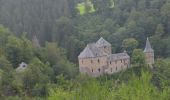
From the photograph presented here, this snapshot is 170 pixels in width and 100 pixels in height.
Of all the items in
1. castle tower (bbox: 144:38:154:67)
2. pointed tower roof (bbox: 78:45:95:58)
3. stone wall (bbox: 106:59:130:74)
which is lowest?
stone wall (bbox: 106:59:130:74)

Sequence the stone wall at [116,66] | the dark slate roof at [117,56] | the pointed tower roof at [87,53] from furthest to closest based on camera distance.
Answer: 1. the dark slate roof at [117,56]
2. the stone wall at [116,66]
3. the pointed tower roof at [87,53]

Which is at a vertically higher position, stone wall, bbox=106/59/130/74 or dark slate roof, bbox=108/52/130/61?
dark slate roof, bbox=108/52/130/61

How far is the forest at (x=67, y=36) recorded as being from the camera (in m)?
47.9

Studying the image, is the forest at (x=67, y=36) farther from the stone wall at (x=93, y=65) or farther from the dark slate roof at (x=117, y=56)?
the dark slate roof at (x=117, y=56)

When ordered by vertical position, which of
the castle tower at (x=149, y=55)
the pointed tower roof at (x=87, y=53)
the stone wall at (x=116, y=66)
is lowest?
the stone wall at (x=116, y=66)

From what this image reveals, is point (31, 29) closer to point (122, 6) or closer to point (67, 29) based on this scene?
point (67, 29)

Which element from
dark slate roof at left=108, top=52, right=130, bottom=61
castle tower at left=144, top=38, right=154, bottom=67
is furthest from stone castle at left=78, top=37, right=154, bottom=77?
castle tower at left=144, top=38, right=154, bottom=67

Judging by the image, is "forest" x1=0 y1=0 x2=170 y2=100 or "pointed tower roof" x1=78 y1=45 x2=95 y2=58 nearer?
"forest" x1=0 y1=0 x2=170 y2=100

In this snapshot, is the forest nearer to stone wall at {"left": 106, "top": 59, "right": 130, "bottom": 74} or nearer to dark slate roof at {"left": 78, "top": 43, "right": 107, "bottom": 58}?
stone wall at {"left": 106, "top": 59, "right": 130, "bottom": 74}

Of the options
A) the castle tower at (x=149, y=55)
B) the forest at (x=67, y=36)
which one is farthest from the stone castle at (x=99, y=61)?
the castle tower at (x=149, y=55)

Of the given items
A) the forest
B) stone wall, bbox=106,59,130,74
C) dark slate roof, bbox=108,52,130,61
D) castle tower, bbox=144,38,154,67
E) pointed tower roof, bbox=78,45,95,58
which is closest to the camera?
the forest

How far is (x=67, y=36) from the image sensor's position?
68562 mm

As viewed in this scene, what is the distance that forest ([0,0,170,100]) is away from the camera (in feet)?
157

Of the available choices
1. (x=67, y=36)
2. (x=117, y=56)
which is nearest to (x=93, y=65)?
(x=117, y=56)
